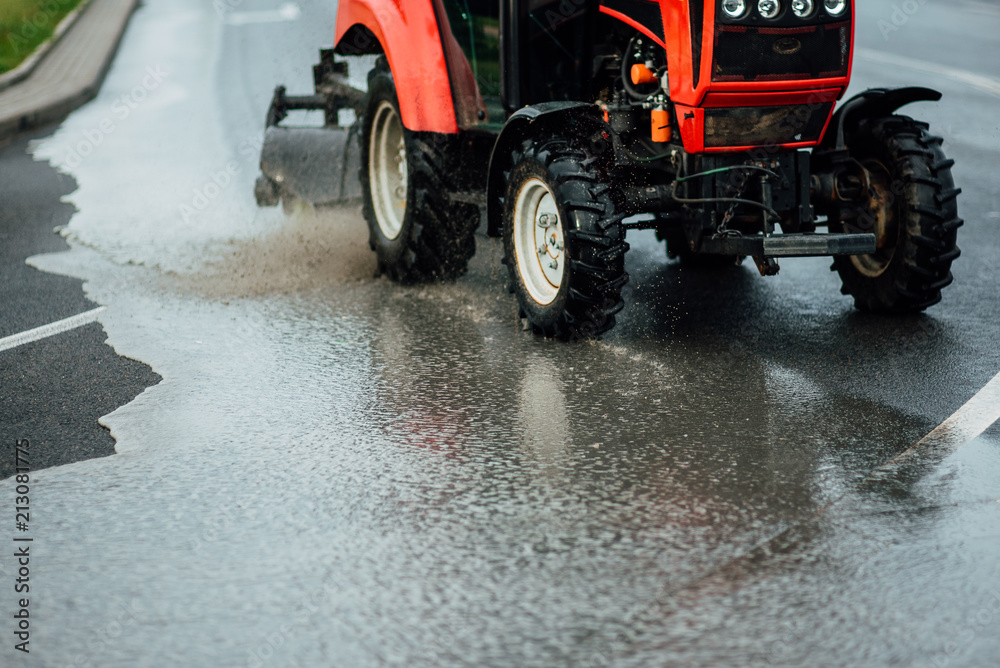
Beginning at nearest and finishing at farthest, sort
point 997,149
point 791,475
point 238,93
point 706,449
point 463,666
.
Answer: point 463,666
point 791,475
point 706,449
point 997,149
point 238,93

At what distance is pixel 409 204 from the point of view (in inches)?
267

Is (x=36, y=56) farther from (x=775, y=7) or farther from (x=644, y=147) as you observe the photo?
(x=775, y=7)

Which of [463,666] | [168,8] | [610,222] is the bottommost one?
[463,666]

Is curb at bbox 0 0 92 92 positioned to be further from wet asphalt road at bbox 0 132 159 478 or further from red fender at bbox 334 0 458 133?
red fender at bbox 334 0 458 133

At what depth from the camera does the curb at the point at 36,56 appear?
16438 millimetres

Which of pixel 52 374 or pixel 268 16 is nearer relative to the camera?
pixel 52 374

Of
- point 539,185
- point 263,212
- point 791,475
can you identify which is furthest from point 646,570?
point 263,212

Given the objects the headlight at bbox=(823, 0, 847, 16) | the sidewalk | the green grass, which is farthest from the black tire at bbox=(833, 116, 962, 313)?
the green grass

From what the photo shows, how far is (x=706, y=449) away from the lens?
4.26 metres

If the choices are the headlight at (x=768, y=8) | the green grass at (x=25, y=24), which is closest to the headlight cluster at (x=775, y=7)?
the headlight at (x=768, y=8)

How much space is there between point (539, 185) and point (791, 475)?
2214 mm

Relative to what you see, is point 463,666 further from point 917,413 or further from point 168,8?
point 168,8

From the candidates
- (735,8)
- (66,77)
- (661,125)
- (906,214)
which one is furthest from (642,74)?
(66,77)

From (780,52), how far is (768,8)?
206mm
